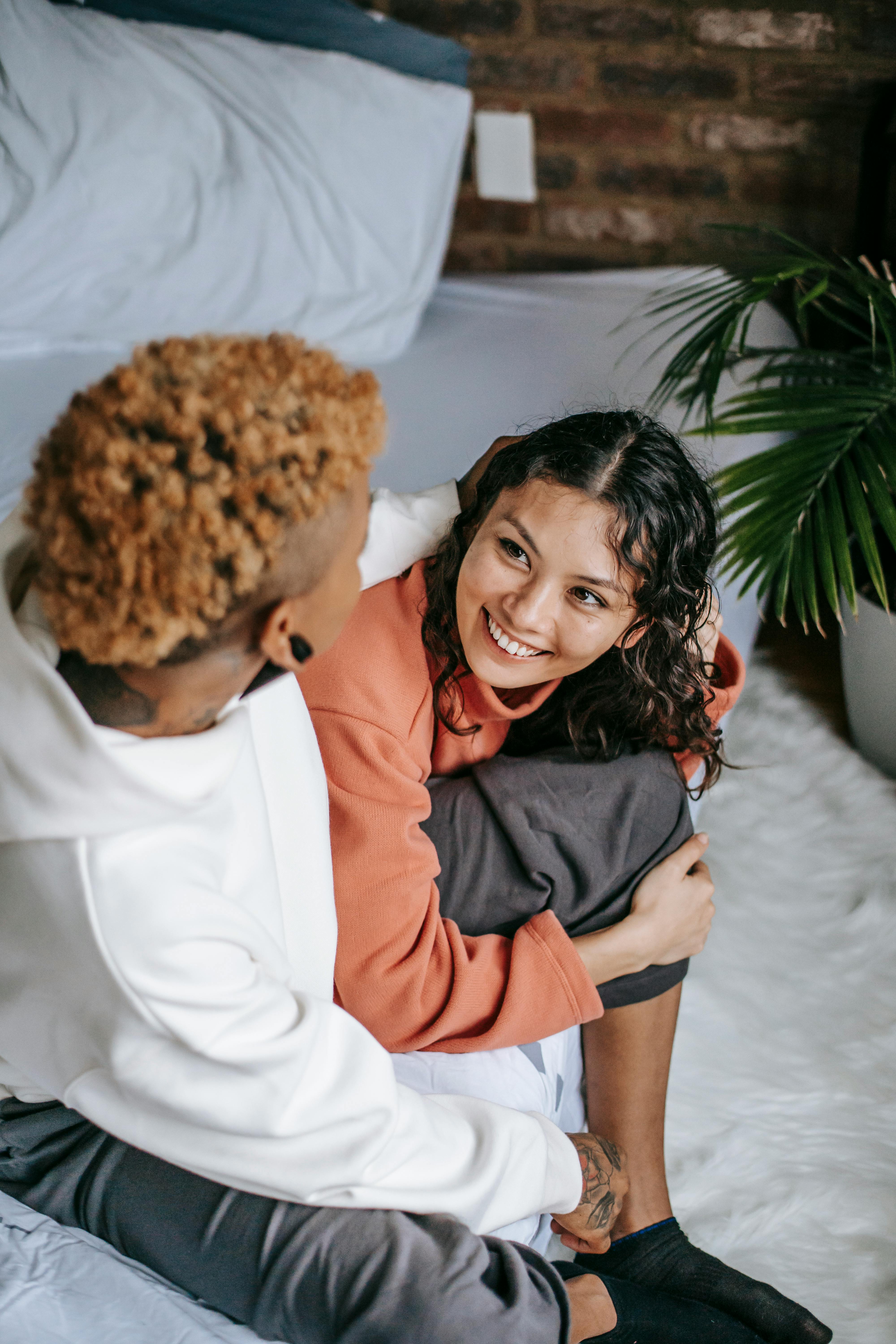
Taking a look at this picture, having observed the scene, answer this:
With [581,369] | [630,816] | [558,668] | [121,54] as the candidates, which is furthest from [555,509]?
[121,54]

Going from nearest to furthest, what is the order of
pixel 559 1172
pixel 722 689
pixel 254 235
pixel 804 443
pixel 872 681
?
pixel 559 1172 → pixel 722 689 → pixel 804 443 → pixel 872 681 → pixel 254 235

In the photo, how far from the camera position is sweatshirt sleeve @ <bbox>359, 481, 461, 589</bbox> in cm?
107

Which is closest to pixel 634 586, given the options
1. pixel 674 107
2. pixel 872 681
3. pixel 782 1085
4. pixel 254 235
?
pixel 782 1085

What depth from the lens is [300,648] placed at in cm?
64

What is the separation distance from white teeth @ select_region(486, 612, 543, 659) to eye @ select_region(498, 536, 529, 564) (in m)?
0.06

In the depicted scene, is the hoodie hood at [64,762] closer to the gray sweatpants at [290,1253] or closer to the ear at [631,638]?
the gray sweatpants at [290,1253]

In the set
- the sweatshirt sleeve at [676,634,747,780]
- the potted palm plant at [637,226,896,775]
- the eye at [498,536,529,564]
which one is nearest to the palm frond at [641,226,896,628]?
the potted palm plant at [637,226,896,775]

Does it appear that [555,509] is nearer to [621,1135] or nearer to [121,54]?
[621,1135]

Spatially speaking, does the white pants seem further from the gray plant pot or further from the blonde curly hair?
the gray plant pot

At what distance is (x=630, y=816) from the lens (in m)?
1.04

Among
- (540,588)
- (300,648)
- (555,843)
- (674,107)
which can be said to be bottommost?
(555,843)

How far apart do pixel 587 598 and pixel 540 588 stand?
5 cm

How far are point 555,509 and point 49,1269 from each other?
715mm

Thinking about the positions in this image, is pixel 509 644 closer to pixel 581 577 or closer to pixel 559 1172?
pixel 581 577
